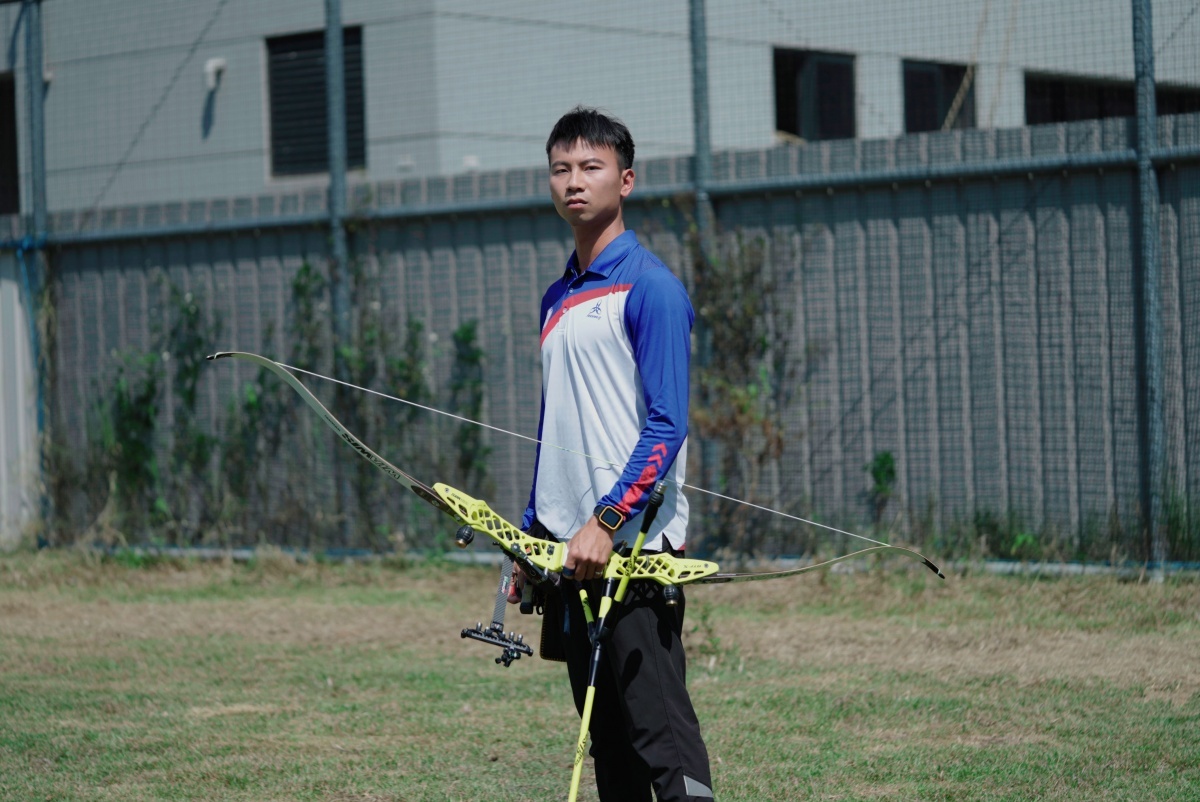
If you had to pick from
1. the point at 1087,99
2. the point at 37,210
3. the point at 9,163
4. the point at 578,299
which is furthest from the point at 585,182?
the point at 9,163

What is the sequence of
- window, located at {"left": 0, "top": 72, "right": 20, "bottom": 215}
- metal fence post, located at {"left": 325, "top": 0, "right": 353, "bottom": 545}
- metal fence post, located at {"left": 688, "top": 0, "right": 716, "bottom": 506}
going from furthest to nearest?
window, located at {"left": 0, "top": 72, "right": 20, "bottom": 215}, metal fence post, located at {"left": 325, "top": 0, "right": 353, "bottom": 545}, metal fence post, located at {"left": 688, "top": 0, "right": 716, "bottom": 506}

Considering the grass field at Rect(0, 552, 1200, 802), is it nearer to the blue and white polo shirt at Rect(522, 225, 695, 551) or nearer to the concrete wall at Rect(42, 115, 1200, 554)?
the concrete wall at Rect(42, 115, 1200, 554)

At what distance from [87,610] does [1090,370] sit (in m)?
5.31

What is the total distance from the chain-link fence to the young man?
4.02 meters

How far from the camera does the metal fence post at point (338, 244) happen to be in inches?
325

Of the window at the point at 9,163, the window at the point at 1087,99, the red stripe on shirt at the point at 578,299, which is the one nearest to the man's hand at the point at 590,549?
the red stripe on shirt at the point at 578,299

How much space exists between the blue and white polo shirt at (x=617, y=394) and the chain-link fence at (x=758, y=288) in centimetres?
402

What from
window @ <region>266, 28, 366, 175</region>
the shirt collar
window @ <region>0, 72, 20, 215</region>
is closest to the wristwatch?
the shirt collar

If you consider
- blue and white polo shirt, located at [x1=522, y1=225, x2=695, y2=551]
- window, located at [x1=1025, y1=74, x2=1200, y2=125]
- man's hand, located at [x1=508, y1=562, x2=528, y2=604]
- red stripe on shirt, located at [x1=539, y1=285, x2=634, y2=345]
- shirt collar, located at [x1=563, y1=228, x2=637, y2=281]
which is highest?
window, located at [x1=1025, y1=74, x2=1200, y2=125]

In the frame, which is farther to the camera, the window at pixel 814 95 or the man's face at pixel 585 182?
the window at pixel 814 95

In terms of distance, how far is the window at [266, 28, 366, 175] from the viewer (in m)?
12.0

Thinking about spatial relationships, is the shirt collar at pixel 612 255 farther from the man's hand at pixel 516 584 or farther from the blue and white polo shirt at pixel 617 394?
the man's hand at pixel 516 584

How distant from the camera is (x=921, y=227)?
7.12 meters

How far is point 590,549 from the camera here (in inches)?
121
